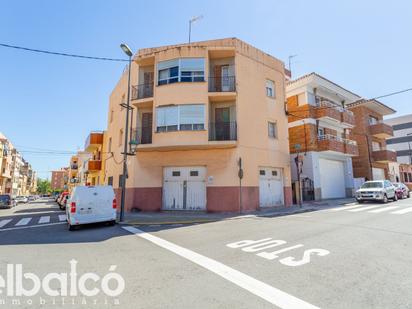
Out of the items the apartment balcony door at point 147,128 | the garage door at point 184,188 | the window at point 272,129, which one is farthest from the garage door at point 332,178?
the apartment balcony door at point 147,128

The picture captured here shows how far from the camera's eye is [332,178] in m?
24.4

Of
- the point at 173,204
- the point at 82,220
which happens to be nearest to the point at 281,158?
the point at 173,204

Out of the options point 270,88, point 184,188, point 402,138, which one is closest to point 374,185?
point 270,88

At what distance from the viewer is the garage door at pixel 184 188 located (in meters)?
15.8

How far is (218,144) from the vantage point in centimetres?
1516

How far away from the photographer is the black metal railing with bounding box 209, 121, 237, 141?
15.9 metres

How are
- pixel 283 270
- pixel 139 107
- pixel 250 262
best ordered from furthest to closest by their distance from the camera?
pixel 139 107 < pixel 250 262 < pixel 283 270

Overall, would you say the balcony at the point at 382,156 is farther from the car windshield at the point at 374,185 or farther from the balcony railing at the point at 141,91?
the balcony railing at the point at 141,91

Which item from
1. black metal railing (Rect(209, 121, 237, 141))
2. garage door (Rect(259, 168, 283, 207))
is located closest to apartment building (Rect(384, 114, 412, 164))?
garage door (Rect(259, 168, 283, 207))

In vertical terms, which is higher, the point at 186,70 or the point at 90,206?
the point at 186,70

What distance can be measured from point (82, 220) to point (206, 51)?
493 inches

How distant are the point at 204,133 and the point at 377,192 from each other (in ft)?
46.0

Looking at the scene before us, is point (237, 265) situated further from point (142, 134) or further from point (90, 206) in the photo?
point (142, 134)

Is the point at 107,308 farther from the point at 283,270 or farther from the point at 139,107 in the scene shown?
the point at 139,107
